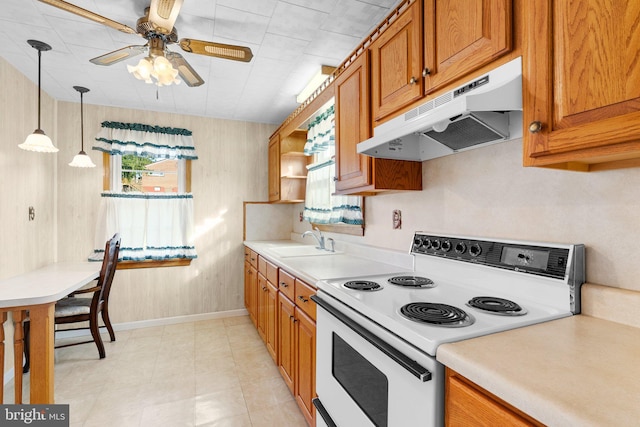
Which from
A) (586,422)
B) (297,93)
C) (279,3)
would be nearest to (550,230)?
(586,422)

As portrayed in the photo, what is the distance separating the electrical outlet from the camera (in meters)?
2.03

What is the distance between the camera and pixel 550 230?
1.19 m

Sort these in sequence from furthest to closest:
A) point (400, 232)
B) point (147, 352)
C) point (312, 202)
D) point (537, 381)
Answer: point (312, 202) < point (147, 352) < point (400, 232) < point (537, 381)

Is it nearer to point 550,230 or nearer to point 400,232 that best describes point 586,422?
point 550,230

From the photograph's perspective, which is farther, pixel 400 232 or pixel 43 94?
pixel 43 94

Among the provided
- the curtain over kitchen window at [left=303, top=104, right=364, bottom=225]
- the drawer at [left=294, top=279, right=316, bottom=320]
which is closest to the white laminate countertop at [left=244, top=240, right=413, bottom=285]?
the drawer at [left=294, top=279, right=316, bottom=320]

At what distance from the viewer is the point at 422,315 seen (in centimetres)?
101

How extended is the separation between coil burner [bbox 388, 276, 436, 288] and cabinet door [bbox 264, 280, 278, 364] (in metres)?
1.11

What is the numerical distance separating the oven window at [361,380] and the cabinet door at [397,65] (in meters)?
1.12

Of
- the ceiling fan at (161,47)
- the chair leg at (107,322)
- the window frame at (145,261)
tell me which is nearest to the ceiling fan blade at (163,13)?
the ceiling fan at (161,47)

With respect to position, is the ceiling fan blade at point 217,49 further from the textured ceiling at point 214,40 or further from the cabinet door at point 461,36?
the cabinet door at point 461,36

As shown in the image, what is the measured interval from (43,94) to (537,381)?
4.10 meters

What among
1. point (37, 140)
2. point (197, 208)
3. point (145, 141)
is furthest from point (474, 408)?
point (145, 141)

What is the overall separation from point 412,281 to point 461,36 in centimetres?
103
